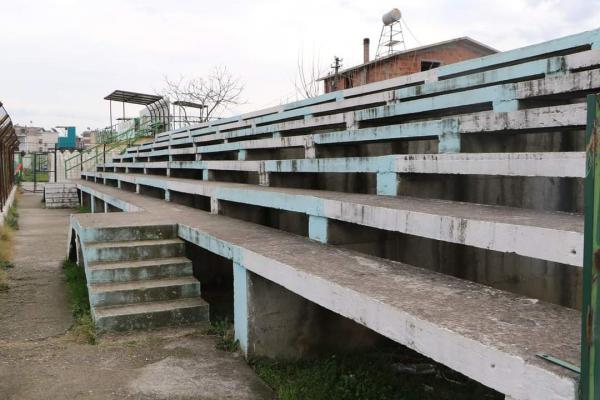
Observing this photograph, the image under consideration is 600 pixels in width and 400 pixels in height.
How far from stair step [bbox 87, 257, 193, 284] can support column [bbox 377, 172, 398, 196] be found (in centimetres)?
229

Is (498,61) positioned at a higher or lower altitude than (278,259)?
higher

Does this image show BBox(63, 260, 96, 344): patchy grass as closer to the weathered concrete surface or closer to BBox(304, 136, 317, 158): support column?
the weathered concrete surface

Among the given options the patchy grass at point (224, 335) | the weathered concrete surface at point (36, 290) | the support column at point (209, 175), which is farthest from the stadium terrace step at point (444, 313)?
the support column at point (209, 175)

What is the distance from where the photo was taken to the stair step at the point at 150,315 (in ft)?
15.5

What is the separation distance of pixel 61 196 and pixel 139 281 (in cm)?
1737

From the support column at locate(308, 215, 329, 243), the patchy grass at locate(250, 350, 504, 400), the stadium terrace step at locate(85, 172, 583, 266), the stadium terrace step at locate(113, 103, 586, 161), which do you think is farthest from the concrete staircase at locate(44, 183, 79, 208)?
the patchy grass at locate(250, 350, 504, 400)

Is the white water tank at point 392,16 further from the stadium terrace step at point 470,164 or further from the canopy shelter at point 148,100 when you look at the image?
the stadium terrace step at point 470,164

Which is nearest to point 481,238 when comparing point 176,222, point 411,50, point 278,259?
point 278,259

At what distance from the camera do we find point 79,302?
20.5 ft

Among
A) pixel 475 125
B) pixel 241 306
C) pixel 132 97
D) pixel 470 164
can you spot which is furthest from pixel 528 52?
pixel 132 97

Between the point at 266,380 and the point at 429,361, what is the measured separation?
152cm

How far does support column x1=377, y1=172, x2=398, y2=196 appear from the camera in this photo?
177 inches

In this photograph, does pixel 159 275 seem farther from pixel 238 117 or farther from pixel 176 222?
pixel 238 117

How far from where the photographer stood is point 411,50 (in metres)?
21.2
